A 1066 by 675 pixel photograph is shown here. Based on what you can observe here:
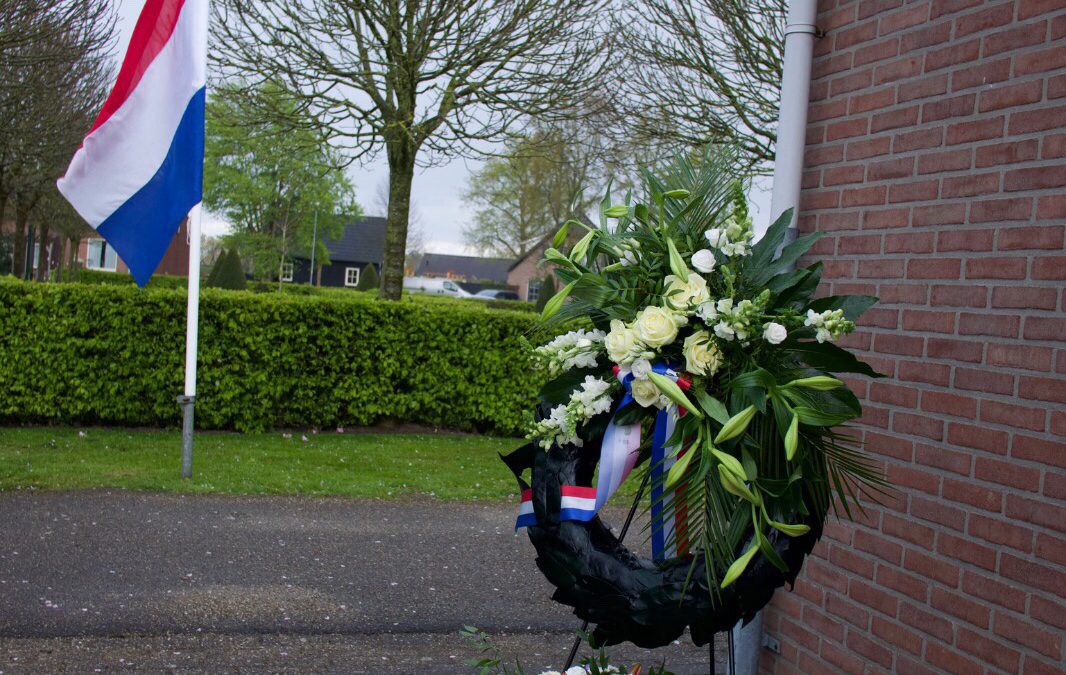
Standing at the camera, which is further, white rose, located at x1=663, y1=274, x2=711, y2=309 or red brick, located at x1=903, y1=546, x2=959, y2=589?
red brick, located at x1=903, y1=546, x2=959, y2=589

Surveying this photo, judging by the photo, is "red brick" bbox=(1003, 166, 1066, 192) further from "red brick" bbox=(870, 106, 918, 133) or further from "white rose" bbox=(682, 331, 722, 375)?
"white rose" bbox=(682, 331, 722, 375)

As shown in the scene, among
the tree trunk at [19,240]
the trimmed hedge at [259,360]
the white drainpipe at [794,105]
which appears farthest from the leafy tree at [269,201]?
the white drainpipe at [794,105]

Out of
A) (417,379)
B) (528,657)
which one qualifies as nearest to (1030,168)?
(528,657)

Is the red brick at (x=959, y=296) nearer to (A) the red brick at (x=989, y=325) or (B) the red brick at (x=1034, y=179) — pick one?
(A) the red brick at (x=989, y=325)

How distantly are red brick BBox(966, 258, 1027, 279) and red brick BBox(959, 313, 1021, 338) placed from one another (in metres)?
0.12

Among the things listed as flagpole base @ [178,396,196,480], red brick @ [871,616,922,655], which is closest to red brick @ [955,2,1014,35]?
red brick @ [871,616,922,655]

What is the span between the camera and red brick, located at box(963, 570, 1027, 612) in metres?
2.85

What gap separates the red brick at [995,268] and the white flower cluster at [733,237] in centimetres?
105

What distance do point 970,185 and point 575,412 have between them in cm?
162

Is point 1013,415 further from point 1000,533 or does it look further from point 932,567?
point 932,567

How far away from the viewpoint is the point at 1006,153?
2951 mm

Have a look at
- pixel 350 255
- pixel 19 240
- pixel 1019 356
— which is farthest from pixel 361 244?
pixel 1019 356

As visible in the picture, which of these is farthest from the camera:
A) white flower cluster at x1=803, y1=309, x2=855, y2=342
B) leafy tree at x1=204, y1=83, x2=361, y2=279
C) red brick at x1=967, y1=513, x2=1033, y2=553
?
leafy tree at x1=204, y1=83, x2=361, y2=279

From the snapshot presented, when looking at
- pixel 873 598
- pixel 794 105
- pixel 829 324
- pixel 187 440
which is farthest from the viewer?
pixel 187 440
